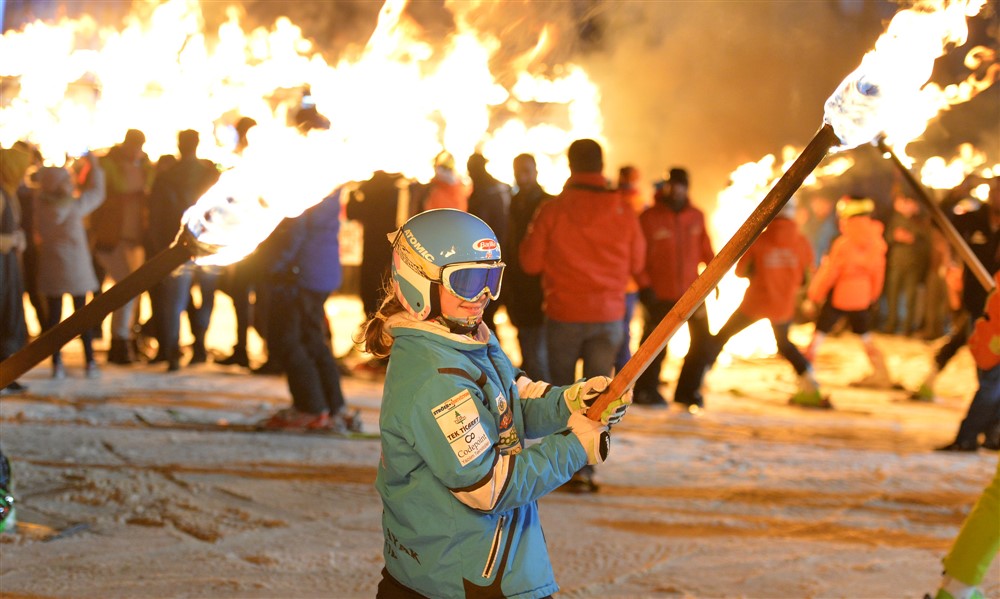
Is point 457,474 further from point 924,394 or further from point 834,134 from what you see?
point 924,394

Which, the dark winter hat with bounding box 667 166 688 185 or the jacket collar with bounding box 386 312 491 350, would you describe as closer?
the jacket collar with bounding box 386 312 491 350

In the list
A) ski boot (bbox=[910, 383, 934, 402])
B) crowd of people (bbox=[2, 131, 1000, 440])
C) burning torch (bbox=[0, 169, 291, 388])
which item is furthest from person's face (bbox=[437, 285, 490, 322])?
ski boot (bbox=[910, 383, 934, 402])

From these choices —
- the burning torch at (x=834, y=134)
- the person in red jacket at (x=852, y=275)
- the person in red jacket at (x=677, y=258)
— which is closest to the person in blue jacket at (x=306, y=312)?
the person in red jacket at (x=677, y=258)

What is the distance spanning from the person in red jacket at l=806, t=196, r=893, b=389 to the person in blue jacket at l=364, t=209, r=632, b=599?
8171 mm

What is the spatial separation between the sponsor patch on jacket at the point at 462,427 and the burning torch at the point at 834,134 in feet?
1.24

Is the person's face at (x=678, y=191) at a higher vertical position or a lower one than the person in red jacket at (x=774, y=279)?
higher

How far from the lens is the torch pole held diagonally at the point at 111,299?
361cm

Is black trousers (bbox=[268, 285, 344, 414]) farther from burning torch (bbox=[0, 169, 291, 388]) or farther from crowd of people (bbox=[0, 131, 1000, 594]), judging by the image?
burning torch (bbox=[0, 169, 291, 388])

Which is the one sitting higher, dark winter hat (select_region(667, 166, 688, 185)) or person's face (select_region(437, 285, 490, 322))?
dark winter hat (select_region(667, 166, 688, 185))

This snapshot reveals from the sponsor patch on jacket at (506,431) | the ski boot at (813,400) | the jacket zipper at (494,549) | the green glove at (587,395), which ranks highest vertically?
the green glove at (587,395)

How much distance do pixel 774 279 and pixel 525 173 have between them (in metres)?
2.84

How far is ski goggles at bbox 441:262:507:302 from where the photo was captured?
3133mm

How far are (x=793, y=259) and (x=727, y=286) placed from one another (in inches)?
30.9

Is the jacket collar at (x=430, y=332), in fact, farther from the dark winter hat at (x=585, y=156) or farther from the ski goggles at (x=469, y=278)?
the dark winter hat at (x=585, y=156)
